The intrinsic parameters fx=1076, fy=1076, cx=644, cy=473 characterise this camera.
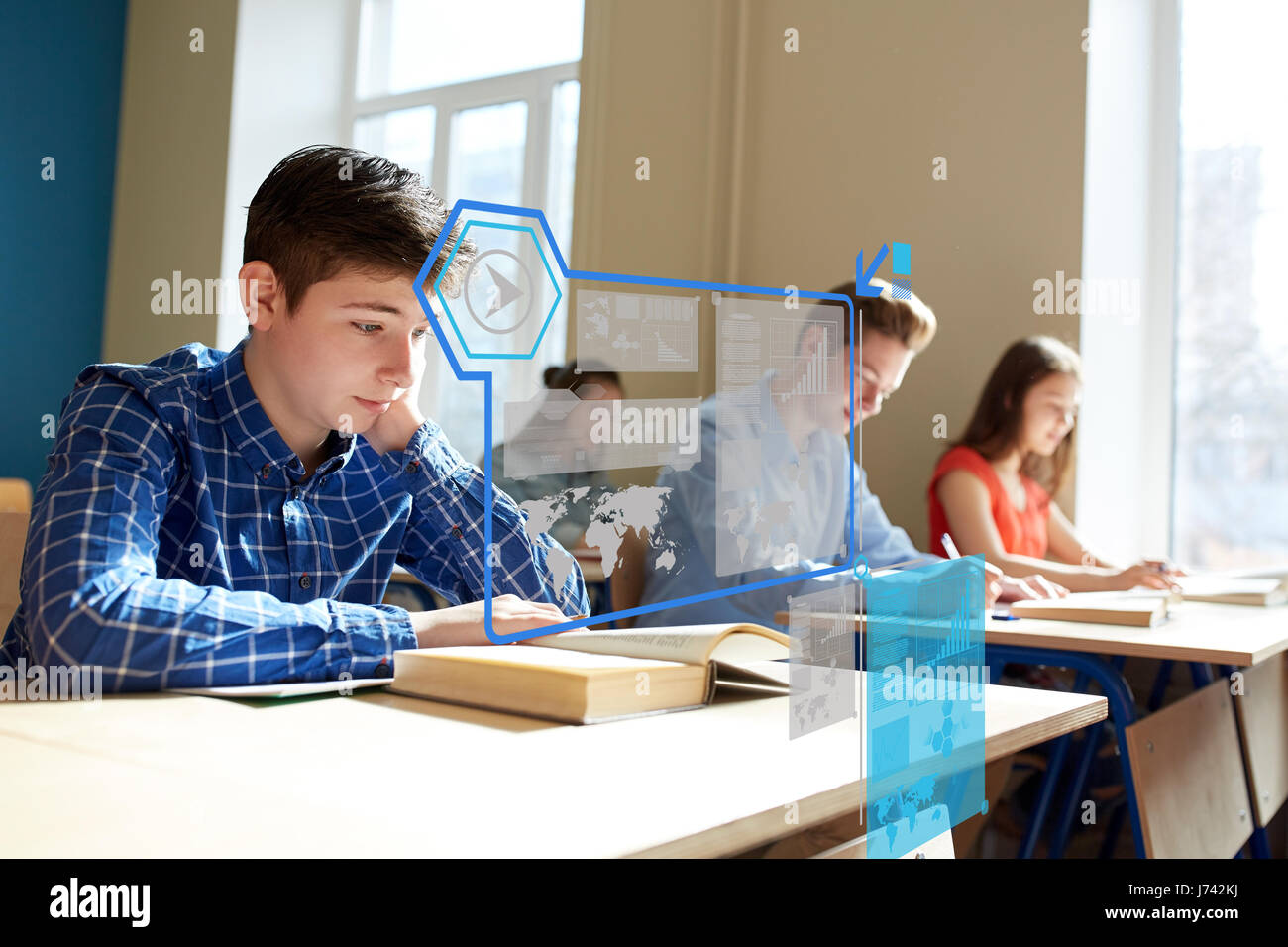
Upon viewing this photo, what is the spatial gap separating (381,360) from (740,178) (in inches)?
97.0

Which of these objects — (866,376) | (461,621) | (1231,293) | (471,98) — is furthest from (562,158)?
(461,621)

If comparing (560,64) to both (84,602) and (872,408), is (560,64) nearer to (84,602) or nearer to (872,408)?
(872,408)

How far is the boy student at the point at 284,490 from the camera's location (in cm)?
79

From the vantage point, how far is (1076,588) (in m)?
2.15

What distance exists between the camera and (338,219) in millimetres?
933

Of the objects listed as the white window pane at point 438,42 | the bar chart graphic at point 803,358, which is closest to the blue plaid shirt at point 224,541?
the bar chart graphic at point 803,358

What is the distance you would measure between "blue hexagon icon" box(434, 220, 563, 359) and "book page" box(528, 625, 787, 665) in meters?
0.27

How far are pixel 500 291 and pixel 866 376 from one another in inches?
27.9

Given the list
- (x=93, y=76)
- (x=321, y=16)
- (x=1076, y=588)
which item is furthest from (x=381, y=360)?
(x=321, y=16)

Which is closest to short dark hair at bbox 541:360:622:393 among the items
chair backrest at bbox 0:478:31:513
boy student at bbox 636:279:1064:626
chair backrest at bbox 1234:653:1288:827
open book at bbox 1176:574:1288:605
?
boy student at bbox 636:279:1064:626

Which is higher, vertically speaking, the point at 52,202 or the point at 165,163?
the point at 165,163

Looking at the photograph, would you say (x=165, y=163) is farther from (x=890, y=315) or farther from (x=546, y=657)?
(x=546, y=657)

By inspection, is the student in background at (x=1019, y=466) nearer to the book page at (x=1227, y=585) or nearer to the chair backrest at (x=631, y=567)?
the book page at (x=1227, y=585)

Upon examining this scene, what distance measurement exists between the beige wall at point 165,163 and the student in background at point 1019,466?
7.09 feet
